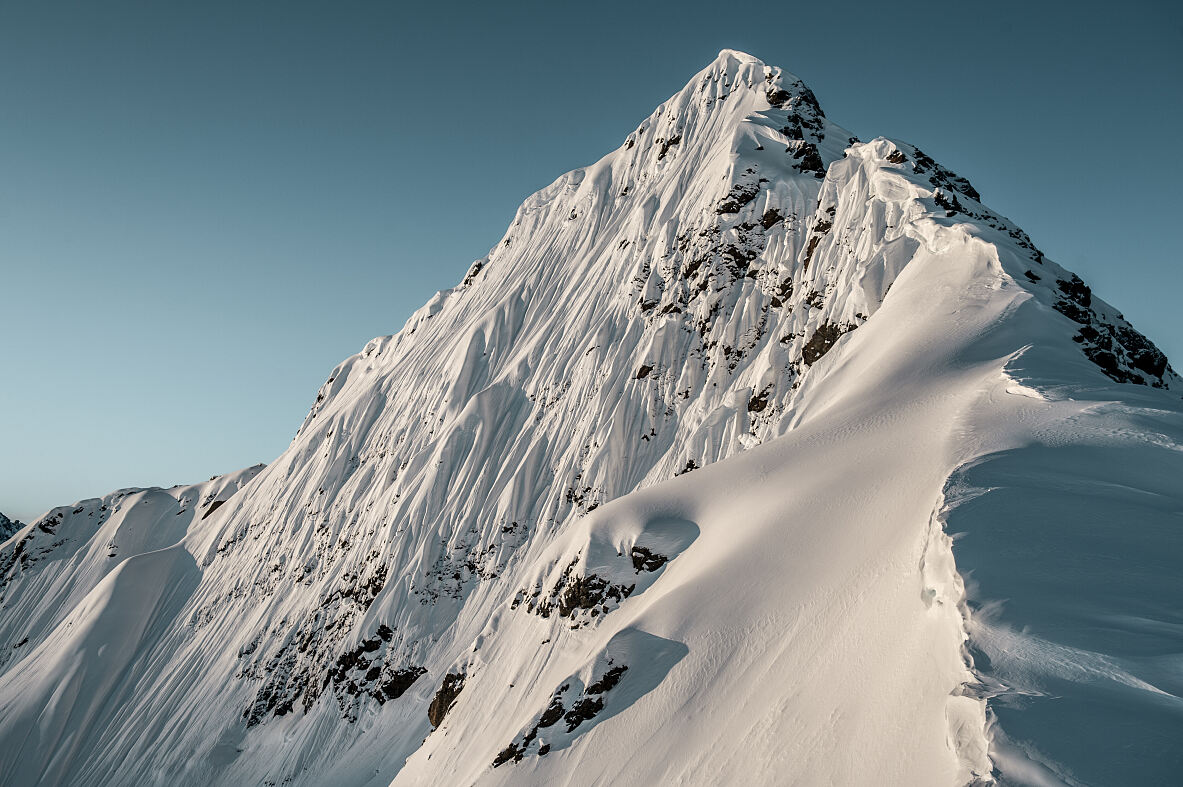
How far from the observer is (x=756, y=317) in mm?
35625

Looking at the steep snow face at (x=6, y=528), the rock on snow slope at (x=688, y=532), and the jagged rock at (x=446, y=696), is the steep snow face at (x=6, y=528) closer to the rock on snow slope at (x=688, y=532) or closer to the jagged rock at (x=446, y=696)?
the rock on snow slope at (x=688, y=532)

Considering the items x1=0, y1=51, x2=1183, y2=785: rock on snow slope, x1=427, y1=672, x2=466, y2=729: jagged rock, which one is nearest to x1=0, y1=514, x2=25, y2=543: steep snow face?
x1=0, y1=51, x2=1183, y2=785: rock on snow slope

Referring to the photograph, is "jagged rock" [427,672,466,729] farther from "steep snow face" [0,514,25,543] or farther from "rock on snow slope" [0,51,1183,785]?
"steep snow face" [0,514,25,543]

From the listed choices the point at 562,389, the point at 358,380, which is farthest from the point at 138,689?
the point at 562,389

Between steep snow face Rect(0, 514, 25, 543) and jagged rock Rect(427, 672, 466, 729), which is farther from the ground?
jagged rock Rect(427, 672, 466, 729)

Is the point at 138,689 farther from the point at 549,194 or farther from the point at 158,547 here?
the point at 549,194

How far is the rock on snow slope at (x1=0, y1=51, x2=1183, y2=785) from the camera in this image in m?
9.06

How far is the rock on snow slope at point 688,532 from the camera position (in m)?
9.06

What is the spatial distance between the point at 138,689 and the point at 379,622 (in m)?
22.8

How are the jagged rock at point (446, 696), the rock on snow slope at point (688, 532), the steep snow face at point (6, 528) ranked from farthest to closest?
the steep snow face at point (6, 528) < the jagged rock at point (446, 696) < the rock on snow slope at point (688, 532)

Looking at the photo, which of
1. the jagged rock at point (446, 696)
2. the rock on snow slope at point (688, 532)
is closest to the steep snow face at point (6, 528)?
the rock on snow slope at point (688, 532)

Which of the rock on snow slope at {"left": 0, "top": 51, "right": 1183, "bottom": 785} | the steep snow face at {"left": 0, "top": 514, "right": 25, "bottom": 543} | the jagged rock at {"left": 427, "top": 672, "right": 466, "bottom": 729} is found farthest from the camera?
the steep snow face at {"left": 0, "top": 514, "right": 25, "bottom": 543}

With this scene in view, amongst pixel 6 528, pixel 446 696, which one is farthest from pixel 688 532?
pixel 6 528

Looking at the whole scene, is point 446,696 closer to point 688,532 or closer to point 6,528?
point 688,532
